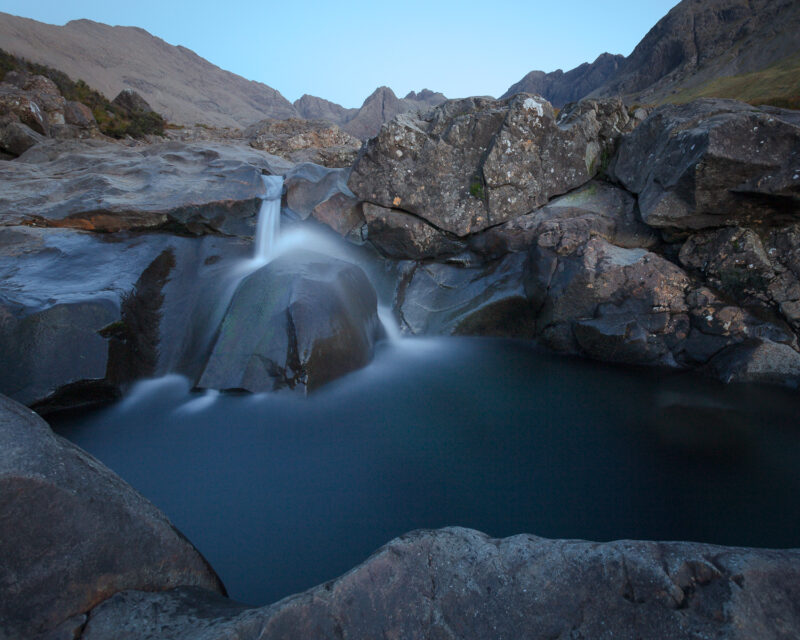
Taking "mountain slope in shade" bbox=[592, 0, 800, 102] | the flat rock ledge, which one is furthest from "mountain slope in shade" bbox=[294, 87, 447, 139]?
the flat rock ledge

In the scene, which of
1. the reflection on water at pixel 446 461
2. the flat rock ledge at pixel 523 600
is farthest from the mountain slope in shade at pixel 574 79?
the flat rock ledge at pixel 523 600

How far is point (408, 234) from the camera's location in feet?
30.2

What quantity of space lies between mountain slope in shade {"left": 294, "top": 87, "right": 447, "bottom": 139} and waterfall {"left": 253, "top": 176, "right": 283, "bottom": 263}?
52347 mm

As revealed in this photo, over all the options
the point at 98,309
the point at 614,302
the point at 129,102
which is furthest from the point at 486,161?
the point at 129,102

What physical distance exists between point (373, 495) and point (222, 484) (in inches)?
72.7

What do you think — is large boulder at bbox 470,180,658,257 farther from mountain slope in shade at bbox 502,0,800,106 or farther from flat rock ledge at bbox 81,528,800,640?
mountain slope in shade at bbox 502,0,800,106

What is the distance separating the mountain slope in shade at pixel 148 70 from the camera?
68.2m

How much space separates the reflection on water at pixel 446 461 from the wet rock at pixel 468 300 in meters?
1.63

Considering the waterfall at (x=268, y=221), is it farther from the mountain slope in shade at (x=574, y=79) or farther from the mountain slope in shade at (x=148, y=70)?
the mountain slope in shade at (x=574, y=79)

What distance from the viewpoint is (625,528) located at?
3920 mm

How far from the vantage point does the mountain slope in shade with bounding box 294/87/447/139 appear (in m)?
78.7

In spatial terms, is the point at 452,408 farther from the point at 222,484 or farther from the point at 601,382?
the point at 222,484

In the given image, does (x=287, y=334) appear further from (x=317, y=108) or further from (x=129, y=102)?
(x=317, y=108)

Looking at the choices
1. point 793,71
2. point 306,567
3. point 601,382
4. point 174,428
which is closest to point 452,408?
point 601,382
